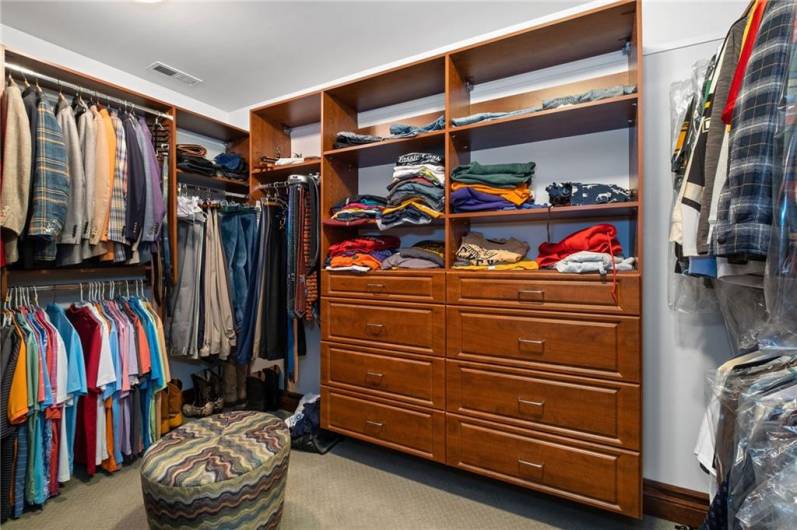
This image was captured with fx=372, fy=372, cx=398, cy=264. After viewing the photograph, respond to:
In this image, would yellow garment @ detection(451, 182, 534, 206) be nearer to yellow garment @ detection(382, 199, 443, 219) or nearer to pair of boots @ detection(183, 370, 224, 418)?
yellow garment @ detection(382, 199, 443, 219)

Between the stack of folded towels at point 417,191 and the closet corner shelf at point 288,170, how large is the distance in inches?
25.3

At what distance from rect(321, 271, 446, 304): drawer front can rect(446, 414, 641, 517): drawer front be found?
1.96 ft

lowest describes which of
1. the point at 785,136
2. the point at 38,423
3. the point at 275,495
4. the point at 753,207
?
the point at 275,495

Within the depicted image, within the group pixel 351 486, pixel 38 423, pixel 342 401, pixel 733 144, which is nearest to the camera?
pixel 733 144

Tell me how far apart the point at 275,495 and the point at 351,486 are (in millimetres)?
598

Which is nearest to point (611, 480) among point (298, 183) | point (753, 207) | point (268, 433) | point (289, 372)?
point (753, 207)

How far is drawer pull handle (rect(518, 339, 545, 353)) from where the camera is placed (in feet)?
5.16

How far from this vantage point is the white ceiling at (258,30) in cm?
187

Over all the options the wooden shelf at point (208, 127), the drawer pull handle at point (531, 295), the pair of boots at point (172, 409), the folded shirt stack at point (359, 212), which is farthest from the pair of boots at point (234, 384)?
the drawer pull handle at point (531, 295)

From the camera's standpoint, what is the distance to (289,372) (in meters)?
2.49

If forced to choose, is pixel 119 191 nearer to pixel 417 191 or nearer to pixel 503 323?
pixel 417 191

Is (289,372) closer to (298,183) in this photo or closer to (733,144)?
(298,183)

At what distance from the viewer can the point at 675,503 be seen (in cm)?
166

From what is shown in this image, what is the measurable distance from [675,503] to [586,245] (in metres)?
1.22
